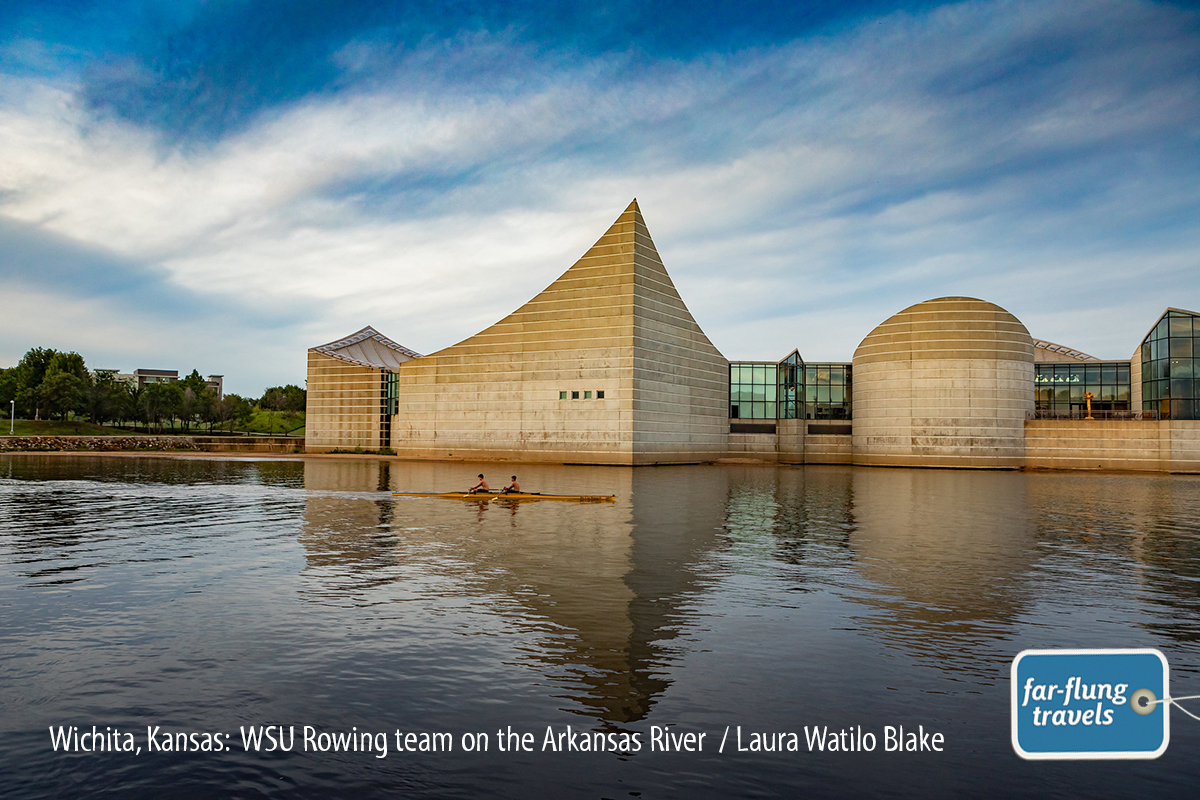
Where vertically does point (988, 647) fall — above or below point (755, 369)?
below

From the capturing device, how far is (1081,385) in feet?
330

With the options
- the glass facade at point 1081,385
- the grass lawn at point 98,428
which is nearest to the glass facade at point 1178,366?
the glass facade at point 1081,385

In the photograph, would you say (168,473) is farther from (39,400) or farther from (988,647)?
(39,400)

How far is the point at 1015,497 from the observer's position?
164ft

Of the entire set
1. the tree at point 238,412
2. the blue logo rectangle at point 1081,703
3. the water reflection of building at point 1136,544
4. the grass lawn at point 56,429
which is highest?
the tree at point 238,412

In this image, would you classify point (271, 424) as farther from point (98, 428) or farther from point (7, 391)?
point (7, 391)

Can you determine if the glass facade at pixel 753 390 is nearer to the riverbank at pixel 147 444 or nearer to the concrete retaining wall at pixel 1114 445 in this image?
the concrete retaining wall at pixel 1114 445

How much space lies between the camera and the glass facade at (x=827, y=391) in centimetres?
11200

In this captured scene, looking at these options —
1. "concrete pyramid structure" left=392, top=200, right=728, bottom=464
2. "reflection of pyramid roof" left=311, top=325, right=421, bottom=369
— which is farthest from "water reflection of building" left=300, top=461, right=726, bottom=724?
"reflection of pyramid roof" left=311, top=325, right=421, bottom=369

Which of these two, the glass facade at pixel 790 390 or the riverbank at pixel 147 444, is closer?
the glass facade at pixel 790 390

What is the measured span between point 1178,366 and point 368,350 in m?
124

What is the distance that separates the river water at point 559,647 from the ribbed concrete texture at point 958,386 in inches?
2544

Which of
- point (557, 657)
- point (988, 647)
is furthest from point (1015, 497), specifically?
point (557, 657)

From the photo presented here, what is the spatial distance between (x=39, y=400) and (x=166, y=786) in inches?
7205
